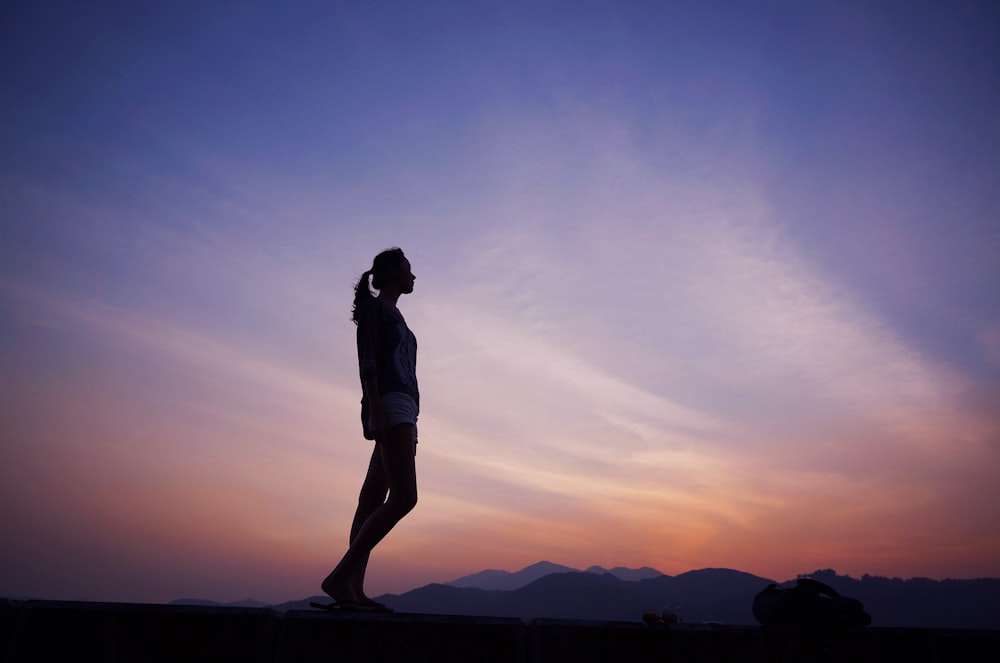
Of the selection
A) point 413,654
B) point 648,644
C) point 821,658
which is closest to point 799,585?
point 821,658

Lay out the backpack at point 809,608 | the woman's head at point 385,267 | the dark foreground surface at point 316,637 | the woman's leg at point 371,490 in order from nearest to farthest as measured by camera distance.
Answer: the dark foreground surface at point 316,637
the backpack at point 809,608
the woman's leg at point 371,490
the woman's head at point 385,267

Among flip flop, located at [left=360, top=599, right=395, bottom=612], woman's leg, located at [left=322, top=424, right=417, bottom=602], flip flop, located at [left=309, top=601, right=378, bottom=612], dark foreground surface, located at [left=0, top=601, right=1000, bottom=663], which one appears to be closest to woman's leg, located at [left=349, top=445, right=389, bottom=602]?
woman's leg, located at [left=322, top=424, right=417, bottom=602]

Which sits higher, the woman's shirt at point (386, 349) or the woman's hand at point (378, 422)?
the woman's shirt at point (386, 349)

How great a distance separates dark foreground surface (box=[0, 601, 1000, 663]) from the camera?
139 inches

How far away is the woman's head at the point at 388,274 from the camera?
5.50 meters

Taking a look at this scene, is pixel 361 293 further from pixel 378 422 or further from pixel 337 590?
pixel 337 590

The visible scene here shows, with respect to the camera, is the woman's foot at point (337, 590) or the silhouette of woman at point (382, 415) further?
the silhouette of woman at point (382, 415)

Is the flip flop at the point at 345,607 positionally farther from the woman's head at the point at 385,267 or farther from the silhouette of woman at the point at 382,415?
the woman's head at the point at 385,267

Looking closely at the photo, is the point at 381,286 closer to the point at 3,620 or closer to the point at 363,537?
the point at 363,537

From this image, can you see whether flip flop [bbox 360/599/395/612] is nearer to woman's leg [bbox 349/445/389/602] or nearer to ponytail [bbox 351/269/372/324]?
woman's leg [bbox 349/445/389/602]

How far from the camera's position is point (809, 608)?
443cm

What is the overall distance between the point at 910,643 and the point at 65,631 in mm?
5837

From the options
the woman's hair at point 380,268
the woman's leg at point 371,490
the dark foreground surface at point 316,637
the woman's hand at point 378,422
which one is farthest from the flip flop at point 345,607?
the woman's hair at point 380,268

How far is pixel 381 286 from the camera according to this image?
5523mm
